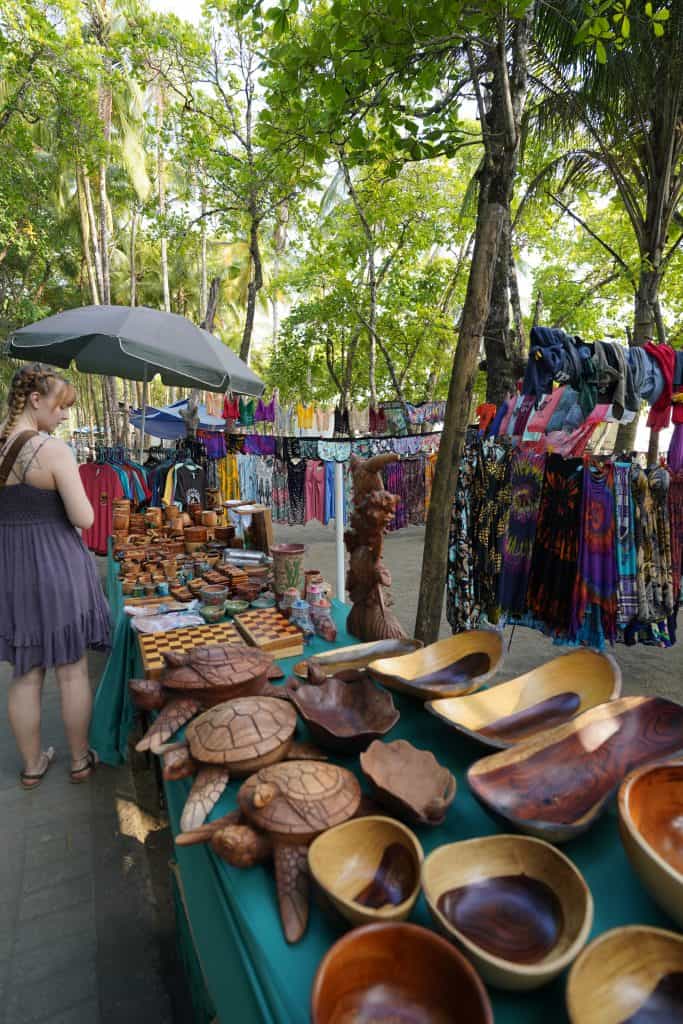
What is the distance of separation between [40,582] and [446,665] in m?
1.95

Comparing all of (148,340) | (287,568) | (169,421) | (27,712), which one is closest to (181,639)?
(287,568)

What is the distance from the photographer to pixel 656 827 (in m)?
0.98

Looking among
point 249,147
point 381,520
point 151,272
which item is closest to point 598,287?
point 249,147

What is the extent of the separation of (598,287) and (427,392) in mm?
4250

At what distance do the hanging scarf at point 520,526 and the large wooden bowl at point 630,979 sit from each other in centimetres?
262

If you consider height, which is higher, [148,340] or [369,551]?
[148,340]

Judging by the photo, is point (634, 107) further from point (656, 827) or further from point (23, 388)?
point (656, 827)

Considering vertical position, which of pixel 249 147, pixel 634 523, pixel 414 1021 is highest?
pixel 249 147

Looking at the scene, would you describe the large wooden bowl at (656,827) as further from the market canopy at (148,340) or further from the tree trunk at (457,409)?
the market canopy at (148,340)

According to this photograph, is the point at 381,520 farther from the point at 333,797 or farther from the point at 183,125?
the point at 183,125

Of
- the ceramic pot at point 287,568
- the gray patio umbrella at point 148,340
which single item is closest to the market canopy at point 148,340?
the gray patio umbrella at point 148,340

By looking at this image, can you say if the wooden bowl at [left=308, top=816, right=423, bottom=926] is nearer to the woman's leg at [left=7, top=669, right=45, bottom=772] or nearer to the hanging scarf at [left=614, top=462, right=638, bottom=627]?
the woman's leg at [left=7, top=669, right=45, bottom=772]

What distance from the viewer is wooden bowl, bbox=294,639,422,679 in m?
1.76

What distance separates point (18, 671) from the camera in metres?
2.53
